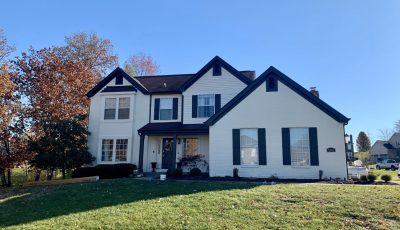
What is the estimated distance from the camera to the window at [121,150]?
842 inches

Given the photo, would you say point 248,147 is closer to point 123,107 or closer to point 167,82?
point 167,82

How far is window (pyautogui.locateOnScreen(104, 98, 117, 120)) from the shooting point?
2213 cm

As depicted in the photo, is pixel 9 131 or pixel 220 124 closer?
pixel 220 124

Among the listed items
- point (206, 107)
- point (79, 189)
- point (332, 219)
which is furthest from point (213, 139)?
point (332, 219)

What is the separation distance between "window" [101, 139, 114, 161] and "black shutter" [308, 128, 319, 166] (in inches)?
515

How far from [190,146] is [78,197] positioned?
32.4 feet

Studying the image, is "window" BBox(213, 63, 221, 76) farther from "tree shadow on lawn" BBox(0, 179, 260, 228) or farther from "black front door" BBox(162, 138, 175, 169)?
"tree shadow on lawn" BBox(0, 179, 260, 228)

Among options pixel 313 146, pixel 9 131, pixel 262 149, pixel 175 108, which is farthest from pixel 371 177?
pixel 9 131

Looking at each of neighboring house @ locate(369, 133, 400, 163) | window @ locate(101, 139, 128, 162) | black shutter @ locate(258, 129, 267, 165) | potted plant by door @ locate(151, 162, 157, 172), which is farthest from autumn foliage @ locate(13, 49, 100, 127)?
neighboring house @ locate(369, 133, 400, 163)

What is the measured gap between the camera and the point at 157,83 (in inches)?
923

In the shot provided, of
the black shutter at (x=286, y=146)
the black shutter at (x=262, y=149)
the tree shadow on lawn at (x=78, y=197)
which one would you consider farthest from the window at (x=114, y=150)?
the black shutter at (x=286, y=146)

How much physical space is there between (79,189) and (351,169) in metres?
20.1

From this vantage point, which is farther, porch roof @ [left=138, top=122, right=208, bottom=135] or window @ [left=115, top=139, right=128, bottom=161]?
window @ [left=115, top=139, right=128, bottom=161]

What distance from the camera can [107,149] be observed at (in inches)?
854
